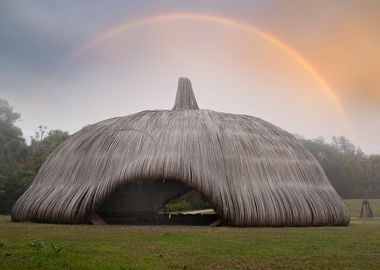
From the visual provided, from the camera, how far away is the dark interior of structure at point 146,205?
3194 centimetres

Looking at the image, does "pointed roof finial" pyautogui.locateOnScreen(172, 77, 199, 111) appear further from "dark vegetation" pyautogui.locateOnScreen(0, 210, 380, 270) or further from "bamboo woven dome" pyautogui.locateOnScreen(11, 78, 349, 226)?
"dark vegetation" pyautogui.locateOnScreen(0, 210, 380, 270)

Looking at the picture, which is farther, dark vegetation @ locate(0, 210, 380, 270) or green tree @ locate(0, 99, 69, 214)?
green tree @ locate(0, 99, 69, 214)

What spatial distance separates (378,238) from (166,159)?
391 inches

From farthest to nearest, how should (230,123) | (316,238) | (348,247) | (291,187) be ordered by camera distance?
(230,123)
(291,187)
(316,238)
(348,247)

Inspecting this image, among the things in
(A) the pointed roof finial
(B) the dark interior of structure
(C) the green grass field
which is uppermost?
(A) the pointed roof finial

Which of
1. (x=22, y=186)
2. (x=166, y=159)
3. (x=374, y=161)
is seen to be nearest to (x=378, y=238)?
(x=166, y=159)

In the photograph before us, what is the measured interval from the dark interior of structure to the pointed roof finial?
4.71 meters

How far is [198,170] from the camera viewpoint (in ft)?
83.1

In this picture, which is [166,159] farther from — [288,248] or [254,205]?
[288,248]

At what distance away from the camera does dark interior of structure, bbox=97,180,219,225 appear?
31.9 m

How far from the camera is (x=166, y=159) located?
84.3 feet

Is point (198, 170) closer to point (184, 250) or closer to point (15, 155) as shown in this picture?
point (184, 250)

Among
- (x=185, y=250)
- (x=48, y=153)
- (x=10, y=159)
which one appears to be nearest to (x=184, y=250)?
(x=185, y=250)

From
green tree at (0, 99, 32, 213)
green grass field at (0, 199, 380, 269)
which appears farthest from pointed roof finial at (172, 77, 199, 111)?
green tree at (0, 99, 32, 213)
